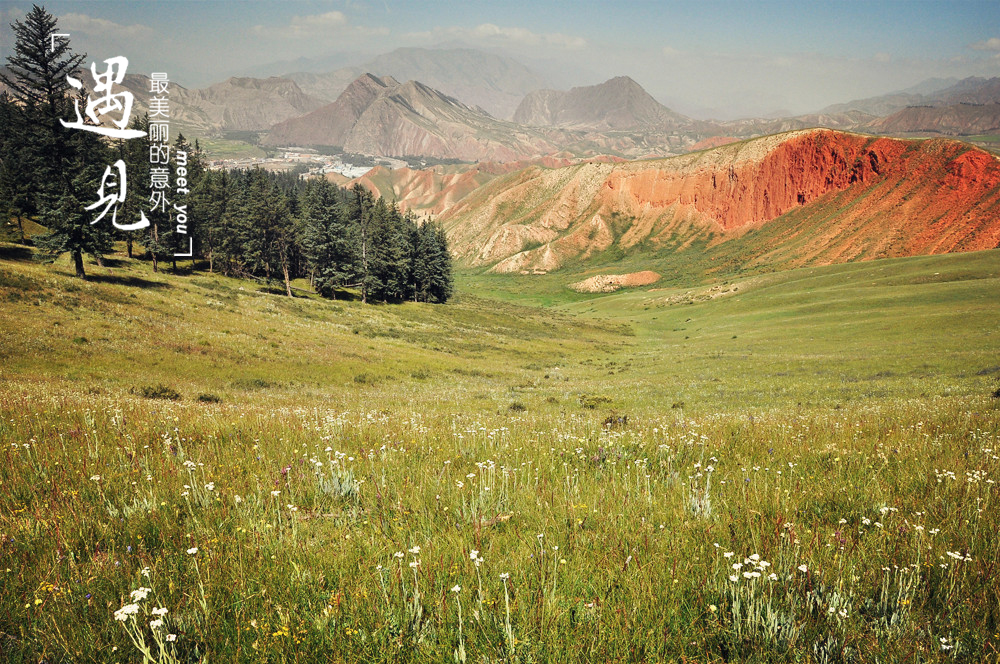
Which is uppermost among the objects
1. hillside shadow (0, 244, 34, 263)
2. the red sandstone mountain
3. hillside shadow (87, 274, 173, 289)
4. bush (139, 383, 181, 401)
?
the red sandstone mountain

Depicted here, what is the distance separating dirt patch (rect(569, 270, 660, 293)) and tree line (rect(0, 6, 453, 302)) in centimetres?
6004

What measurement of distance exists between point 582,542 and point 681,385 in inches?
1168

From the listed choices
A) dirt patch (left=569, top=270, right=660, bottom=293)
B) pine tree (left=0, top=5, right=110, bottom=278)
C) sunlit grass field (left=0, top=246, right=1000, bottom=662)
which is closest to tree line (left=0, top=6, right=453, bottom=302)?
pine tree (left=0, top=5, right=110, bottom=278)

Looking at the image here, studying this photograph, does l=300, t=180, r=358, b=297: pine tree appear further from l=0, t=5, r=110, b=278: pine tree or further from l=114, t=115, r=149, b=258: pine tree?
l=0, t=5, r=110, b=278: pine tree

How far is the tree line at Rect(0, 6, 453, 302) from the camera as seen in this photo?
42.5 m

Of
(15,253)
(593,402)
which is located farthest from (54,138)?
(593,402)

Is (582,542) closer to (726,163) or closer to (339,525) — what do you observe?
(339,525)

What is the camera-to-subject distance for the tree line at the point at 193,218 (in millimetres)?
42500

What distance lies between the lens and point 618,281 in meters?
143

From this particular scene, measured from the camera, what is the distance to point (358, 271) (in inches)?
3238

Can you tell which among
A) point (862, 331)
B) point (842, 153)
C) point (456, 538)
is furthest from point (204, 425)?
point (842, 153)

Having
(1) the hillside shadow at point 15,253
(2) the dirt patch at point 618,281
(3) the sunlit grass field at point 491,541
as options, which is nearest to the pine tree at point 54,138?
(1) the hillside shadow at point 15,253

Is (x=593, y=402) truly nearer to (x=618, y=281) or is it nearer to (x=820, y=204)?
(x=618, y=281)

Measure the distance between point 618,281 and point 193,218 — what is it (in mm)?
111706
